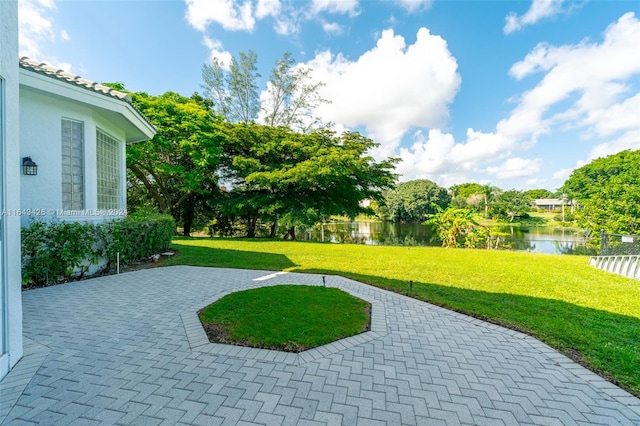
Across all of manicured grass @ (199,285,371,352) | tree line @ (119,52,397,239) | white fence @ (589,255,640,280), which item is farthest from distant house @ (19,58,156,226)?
white fence @ (589,255,640,280)

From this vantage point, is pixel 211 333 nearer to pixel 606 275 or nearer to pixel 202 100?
pixel 606 275

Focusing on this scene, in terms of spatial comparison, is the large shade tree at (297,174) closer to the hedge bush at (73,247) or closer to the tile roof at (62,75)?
the hedge bush at (73,247)

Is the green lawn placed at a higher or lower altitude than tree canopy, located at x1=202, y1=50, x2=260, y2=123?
lower

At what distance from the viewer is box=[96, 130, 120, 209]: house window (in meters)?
7.32

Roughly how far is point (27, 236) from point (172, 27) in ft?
38.6

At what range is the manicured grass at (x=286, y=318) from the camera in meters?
3.45

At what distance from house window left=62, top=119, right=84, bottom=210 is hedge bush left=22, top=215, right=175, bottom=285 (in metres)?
0.72

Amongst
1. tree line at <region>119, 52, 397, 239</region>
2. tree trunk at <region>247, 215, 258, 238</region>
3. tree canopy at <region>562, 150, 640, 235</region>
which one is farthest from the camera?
tree trunk at <region>247, 215, 258, 238</region>

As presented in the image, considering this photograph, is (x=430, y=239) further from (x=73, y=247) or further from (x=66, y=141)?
(x=66, y=141)

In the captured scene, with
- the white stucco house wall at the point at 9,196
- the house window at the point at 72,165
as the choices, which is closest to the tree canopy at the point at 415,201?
the house window at the point at 72,165

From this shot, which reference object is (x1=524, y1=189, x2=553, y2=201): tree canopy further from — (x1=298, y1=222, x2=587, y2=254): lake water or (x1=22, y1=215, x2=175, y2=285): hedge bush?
(x1=22, y1=215, x2=175, y2=285): hedge bush

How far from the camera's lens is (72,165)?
6375 millimetres

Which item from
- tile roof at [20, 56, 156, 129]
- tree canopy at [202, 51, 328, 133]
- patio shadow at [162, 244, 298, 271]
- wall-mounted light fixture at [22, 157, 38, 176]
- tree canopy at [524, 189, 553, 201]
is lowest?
patio shadow at [162, 244, 298, 271]

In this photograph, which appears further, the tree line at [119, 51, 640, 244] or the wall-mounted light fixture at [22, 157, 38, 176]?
the tree line at [119, 51, 640, 244]
